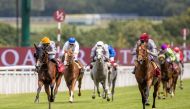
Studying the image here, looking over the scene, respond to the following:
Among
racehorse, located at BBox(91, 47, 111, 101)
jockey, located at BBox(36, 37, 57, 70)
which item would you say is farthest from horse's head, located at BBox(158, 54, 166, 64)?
jockey, located at BBox(36, 37, 57, 70)

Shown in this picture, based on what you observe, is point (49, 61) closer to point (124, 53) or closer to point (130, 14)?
point (124, 53)

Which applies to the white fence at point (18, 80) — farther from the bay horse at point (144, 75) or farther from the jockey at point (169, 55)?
the bay horse at point (144, 75)

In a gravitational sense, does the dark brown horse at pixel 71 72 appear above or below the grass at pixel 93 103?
above

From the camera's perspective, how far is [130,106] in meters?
27.3

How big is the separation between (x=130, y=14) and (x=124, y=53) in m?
85.6

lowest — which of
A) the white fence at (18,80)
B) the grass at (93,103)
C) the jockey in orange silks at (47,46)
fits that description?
the grass at (93,103)

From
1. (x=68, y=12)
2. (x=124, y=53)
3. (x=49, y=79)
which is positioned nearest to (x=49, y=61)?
(x=49, y=79)

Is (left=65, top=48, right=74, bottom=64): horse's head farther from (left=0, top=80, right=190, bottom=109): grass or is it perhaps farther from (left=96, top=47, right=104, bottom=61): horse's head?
(left=0, top=80, right=190, bottom=109): grass

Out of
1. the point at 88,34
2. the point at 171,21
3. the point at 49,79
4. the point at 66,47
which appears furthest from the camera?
the point at 171,21

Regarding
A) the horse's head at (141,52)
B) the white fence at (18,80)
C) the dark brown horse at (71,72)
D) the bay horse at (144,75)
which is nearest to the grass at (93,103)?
the dark brown horse at (71,72)

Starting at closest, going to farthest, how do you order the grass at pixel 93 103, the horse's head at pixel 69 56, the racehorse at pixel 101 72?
the grass at pixel 93 103 < the horse's head at pixel 69 56 < the racehorse at pixel 101 72

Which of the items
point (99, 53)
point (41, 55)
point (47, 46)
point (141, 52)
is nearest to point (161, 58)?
point (99, 53)

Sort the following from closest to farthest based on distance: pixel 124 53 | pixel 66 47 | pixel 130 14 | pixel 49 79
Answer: pixel 49 79
pixel 66 47
pixel 124 53
pixel 130 14

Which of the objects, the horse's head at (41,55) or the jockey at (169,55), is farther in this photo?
the jockey at (169,55)
